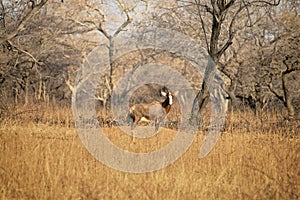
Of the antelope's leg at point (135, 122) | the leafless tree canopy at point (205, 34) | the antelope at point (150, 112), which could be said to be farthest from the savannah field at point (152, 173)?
the leafless tree canopy at point (205, 34)

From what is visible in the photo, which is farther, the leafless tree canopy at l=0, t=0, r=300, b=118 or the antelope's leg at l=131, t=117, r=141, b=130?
the leafless tree canopy at l=0, t=0, r=300, b=118

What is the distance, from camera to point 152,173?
600 cm

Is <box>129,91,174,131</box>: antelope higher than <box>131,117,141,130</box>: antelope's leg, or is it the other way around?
<box>129,91,174,131</box>: antelope

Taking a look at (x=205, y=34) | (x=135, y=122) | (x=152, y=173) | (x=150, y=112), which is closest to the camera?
(x=152, y=173)

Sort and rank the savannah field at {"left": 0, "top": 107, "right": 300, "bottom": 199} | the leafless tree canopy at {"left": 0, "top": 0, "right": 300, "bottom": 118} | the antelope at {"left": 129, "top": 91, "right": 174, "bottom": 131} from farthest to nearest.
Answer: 1. the leafless tree canopy at {"left": 0, "top": 0, "right": 300, "bottom": 118}
2. the antelope at {"left": 129, "top": 91, "right": 174, "bottom": 131}
3. the savannah field at {"left": 0, "top": 107, "right": 300, "bottom": 199}

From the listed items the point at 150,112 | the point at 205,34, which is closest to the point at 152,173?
the point at 150,112

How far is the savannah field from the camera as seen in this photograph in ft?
16.8

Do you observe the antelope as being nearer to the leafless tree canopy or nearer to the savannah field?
the leafless tree canopy

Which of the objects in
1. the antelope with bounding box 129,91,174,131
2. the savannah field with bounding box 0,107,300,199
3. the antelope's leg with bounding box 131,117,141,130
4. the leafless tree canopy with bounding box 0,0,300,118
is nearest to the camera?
the savannah field with bounding box 0,107,300,199

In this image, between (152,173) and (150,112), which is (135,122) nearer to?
(150,112)

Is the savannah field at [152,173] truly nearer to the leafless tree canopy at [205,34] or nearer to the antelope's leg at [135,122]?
the antelope's leg at [135,122]

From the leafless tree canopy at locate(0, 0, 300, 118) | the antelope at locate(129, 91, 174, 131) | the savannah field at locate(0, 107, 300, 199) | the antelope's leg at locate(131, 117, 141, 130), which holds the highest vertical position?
the leafless tree canopy at locate(0, 0, 300, 118)

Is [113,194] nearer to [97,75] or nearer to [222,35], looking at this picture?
[222,35]

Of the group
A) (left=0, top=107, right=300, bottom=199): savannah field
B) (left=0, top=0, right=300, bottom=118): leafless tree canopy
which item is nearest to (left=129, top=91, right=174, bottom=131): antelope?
(left=0, top=0, right=300, bottom=118): leafless tree canopy
